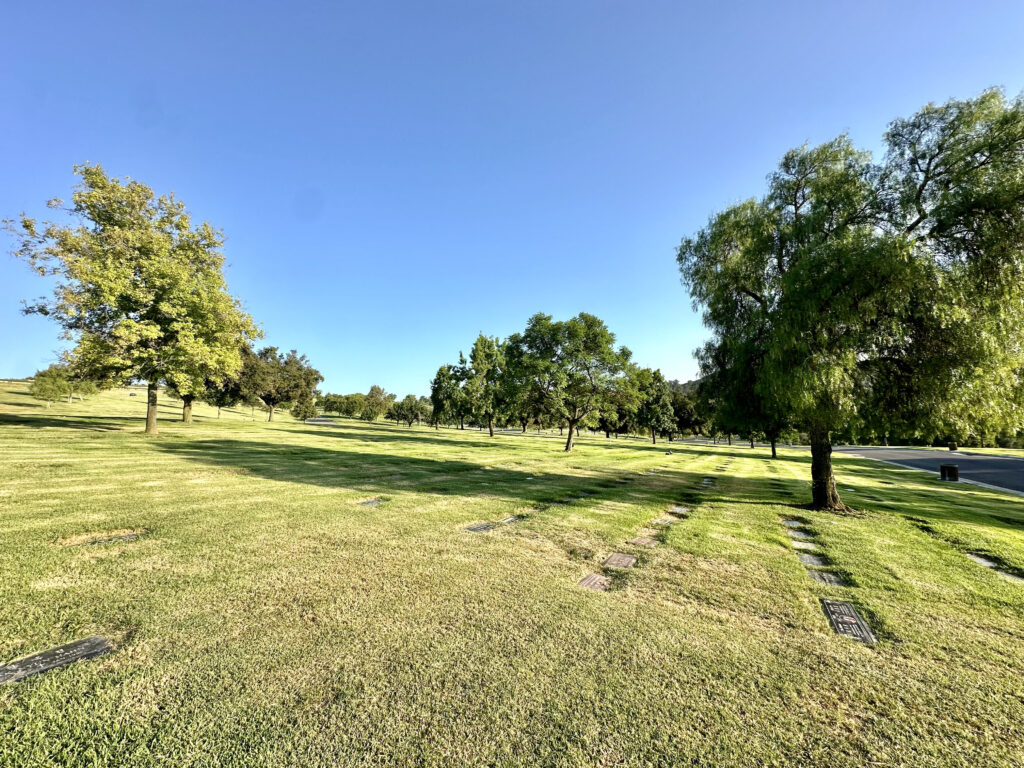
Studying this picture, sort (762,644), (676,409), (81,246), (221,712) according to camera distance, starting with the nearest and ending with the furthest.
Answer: (221,712)
(762,644)
(81,246)
(676,409)

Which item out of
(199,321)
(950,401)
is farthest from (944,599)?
(199,321)

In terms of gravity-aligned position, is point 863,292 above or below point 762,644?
above

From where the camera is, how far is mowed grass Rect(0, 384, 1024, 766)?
2.44 m

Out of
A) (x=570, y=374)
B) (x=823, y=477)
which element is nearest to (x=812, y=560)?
(x=823, y=477)

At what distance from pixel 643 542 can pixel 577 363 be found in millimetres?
21998

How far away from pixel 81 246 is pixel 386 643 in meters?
26.7

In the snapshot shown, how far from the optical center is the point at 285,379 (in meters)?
54.8

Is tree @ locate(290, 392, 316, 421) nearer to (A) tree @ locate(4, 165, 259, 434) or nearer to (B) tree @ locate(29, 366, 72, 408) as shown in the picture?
(B) tree @ locate(29, 366, 72, 408)

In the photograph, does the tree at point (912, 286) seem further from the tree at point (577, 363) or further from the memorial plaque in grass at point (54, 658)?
the tree at point (577, 363)

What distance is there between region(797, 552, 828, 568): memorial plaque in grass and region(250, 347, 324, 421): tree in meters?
52.3

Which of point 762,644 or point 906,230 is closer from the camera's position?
point 762,644

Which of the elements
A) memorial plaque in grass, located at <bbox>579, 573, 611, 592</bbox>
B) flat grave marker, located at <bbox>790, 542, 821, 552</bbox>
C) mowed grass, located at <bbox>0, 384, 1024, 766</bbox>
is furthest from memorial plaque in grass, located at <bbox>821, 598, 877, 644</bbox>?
flat grave marker, located at <bbox>790, 542, 821, 552</bbox>

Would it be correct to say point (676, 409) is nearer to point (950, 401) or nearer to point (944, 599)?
point (950, 401)

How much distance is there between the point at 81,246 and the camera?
18.7m
